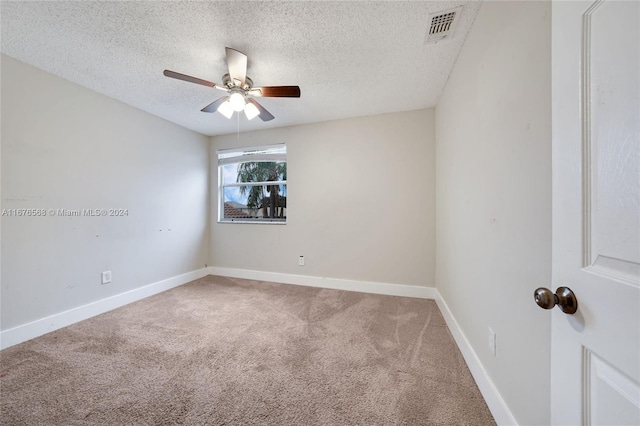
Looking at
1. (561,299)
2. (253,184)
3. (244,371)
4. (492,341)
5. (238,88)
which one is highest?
(238,88)

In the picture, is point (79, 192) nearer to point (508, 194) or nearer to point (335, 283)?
point (335, 283)

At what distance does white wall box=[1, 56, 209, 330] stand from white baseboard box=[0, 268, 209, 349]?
0.05 meters

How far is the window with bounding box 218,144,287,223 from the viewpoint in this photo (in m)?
3.48

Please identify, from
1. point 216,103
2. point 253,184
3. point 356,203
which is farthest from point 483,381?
point 253,184

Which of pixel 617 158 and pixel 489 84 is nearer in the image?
pixel 617 158

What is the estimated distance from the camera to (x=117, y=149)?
2.56 meters

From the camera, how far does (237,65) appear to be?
1680 millimetres

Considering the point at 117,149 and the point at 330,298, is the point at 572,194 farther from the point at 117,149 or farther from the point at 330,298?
the point at 117,149

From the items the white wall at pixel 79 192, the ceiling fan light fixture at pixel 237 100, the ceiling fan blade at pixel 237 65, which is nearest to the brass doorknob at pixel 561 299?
the ceiling fan blade at pixel 237 65

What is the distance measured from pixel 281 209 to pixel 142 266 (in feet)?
6.28

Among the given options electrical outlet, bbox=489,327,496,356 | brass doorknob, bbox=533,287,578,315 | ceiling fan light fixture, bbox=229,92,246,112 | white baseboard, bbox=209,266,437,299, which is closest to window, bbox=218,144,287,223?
white baseboard, bbox=209,266,437,299

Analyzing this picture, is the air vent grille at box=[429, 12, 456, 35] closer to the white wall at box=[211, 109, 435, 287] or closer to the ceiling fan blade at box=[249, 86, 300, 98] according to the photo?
the ceiling fan blade at box=[249, 86, 300, 98]

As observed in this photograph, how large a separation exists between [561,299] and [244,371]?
5.67ft

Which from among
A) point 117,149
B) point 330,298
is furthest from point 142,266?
point 330,298
